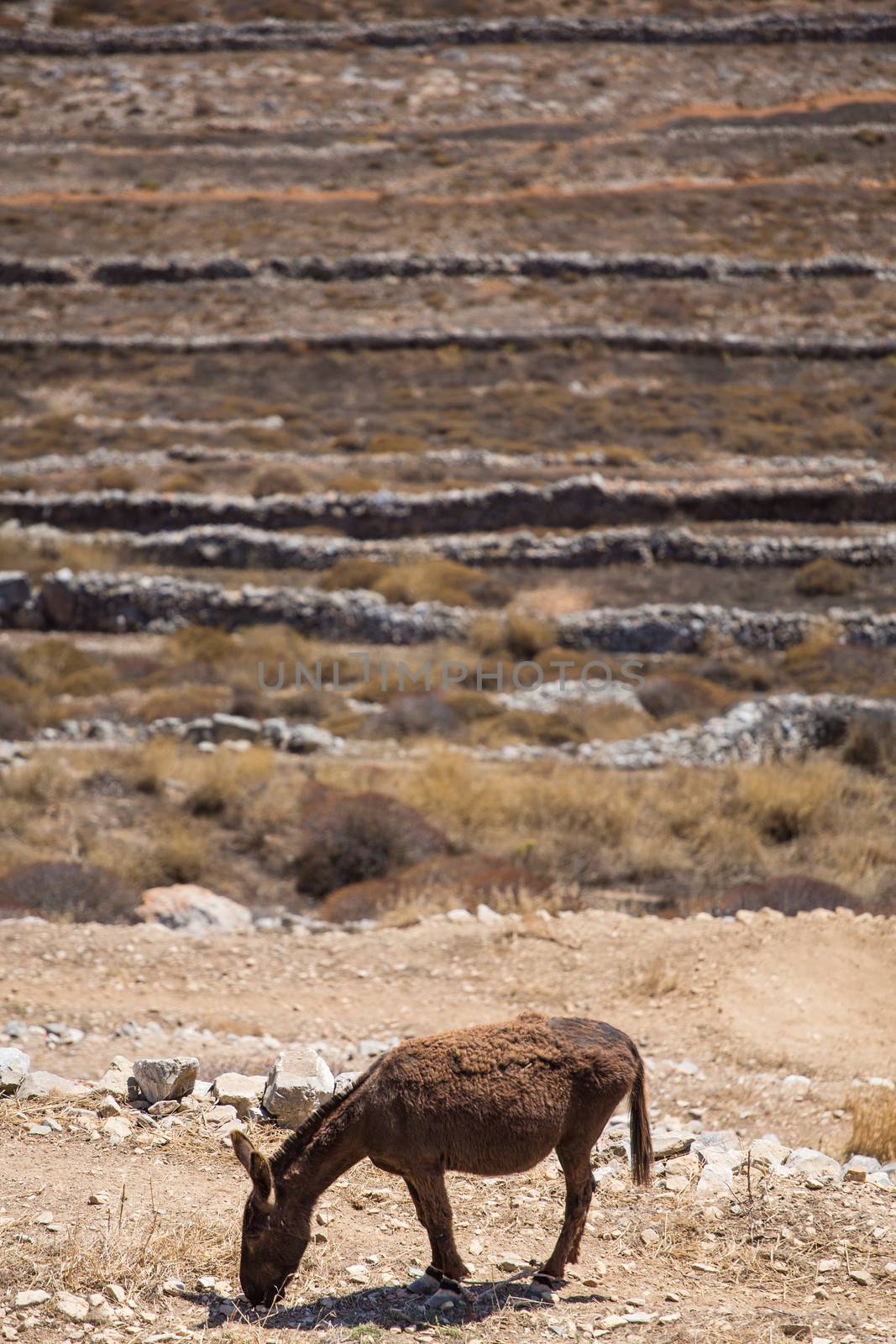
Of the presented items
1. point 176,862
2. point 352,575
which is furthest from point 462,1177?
point 352,575

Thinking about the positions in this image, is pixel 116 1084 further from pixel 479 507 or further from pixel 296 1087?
pixel 479 507

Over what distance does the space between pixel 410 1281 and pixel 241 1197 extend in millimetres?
873

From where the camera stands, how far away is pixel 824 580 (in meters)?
24.4

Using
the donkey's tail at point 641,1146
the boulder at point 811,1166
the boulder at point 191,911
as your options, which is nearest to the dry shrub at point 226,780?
the boulder at point 191,911

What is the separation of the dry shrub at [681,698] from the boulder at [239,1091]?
41.8ft

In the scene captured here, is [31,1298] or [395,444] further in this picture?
[395,444]

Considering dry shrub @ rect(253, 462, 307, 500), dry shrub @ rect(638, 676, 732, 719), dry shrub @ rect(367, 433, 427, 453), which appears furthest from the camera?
dry shrub @ rect(367, 433, 427, 453)

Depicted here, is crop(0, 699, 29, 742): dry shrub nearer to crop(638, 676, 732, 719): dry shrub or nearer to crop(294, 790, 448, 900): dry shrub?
crop(294, 790, 448, 900): dry shrub

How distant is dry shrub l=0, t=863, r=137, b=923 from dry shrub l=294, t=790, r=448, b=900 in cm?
186

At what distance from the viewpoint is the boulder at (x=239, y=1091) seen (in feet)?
18.1

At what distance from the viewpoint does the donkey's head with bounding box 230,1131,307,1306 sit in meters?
3.86

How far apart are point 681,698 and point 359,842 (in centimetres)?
786

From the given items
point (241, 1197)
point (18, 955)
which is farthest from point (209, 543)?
point (241, 1197)

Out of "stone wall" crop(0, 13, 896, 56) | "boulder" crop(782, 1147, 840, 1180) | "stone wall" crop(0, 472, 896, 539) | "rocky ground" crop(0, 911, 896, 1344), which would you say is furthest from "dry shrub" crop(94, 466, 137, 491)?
"stone wall" crop(0, 13, 896, 56)
